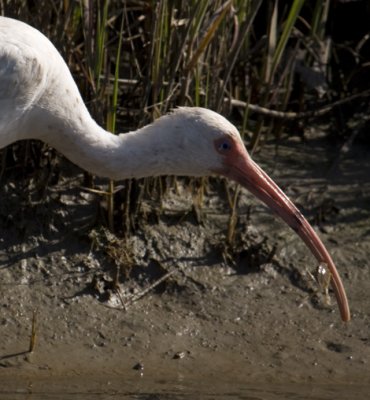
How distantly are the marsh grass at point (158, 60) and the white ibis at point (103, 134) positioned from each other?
882 mm

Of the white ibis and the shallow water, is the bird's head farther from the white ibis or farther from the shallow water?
the shallow water

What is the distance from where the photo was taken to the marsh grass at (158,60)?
827cm

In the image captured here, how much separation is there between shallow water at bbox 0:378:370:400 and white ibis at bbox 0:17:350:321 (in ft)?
3.87

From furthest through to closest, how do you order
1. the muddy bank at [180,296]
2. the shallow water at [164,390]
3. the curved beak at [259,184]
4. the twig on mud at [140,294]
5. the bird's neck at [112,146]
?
the twig on mud at [140,294], the muddy bank at [180,296], the shallow water at [164,390], the curved beak at [259,184], the bird's neck at [112,146]

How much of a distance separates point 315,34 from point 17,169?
8.07ft

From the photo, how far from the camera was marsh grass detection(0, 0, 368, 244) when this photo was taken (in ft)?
27.1

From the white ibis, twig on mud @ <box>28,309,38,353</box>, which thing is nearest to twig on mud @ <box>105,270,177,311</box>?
twig on mud @ <box>28,309,38,353</box>

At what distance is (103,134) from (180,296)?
1.53m

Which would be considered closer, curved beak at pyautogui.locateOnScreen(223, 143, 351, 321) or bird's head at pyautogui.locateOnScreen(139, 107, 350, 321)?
bird's head at pyautogui.locateOnScreen(139, 107, 350, 321)

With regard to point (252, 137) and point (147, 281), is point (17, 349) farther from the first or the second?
→ point (252, 137)

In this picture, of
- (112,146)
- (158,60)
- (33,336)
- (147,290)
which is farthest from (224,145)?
A: (33,336)

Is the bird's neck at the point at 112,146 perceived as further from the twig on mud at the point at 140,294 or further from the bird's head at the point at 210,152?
the twig on mud at the point at 140,294

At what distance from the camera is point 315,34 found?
9602 mm

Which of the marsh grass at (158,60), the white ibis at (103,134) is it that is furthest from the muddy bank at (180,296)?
the white ibis at (103,134)
